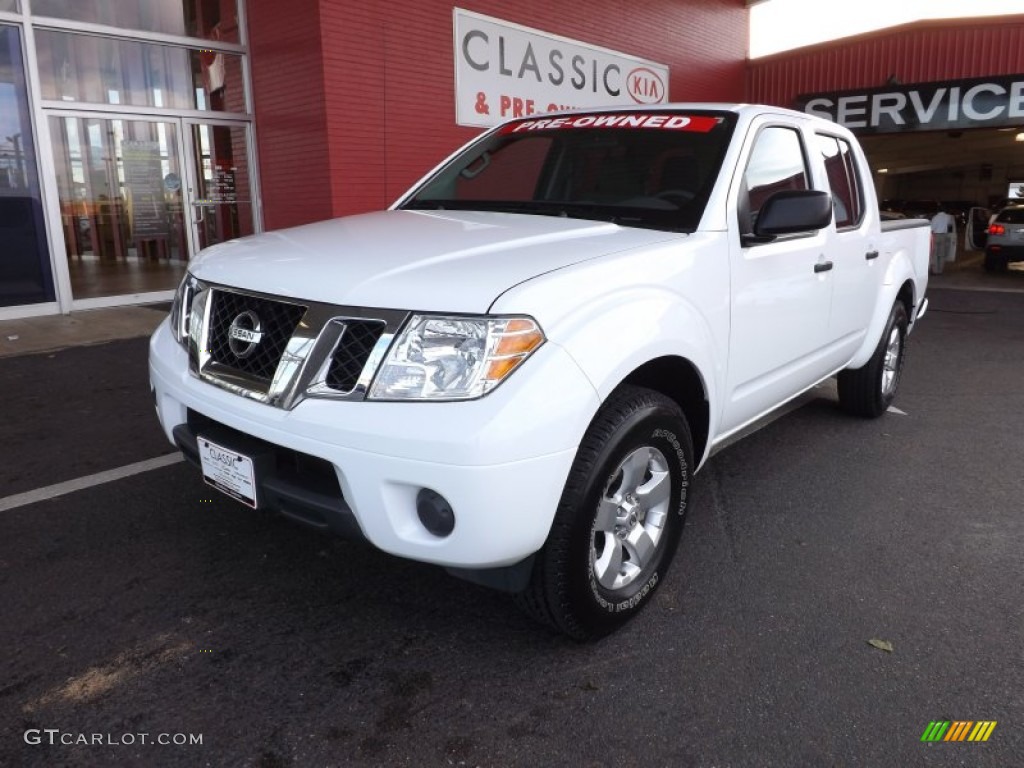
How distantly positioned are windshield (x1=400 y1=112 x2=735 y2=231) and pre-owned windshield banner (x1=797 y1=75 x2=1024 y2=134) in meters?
13.4

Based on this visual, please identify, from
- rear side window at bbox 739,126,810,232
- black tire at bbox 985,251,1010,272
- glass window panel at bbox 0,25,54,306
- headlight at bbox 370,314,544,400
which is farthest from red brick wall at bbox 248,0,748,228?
black tire at bbox 985,251,1010,272

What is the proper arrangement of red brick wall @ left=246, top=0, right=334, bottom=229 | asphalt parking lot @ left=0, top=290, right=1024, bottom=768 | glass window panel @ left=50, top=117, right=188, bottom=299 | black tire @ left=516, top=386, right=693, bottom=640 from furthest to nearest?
red brick wall @ left=246, top=0, right=334, bottom=229 < glass window panel @ left=50, top=117, right=188, bottom=299 < black tire @ left=516, top=386, right=693, bottom=640 < asphalt parking lot @ left=0, top=290, right=1024, bottom=768

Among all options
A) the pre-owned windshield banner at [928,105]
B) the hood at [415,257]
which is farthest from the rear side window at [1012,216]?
the hood at [415,257]

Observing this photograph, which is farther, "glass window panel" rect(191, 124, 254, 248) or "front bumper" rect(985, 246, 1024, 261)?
"front bumper" rect(985, 246, 1024, 261)

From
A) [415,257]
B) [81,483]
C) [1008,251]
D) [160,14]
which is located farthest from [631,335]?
[1008,251]

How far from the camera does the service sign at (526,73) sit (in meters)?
11.5

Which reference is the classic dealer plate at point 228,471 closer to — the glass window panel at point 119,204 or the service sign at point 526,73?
the glass window panel at point 119,204

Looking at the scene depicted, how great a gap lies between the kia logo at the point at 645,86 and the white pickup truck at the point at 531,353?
38.9 feet

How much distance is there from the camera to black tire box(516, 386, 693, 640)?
2.25m

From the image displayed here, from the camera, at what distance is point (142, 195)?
10.4 m

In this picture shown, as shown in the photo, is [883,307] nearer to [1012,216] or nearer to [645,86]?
[645,86]

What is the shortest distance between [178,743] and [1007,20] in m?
19.0

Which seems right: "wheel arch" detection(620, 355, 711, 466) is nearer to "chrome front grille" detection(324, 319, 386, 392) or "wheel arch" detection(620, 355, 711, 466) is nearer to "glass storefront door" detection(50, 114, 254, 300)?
"chrome front grille" detection(324, 319, 386, 392)

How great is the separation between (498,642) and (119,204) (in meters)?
9.62
